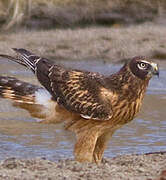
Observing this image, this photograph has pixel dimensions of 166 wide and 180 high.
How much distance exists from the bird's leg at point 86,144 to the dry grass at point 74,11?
724 centimetres

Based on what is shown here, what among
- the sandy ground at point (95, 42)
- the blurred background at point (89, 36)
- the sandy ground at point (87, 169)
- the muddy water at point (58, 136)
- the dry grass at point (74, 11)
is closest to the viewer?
the sandy ground at point (87, 169)

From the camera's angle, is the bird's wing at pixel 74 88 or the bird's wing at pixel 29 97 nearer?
the bird's wing at pixel 74 88

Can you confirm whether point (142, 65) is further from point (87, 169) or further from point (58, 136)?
point (58, 136)

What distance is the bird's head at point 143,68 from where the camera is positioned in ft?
24.4

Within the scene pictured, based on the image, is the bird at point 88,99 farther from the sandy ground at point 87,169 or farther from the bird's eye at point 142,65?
the sandy ground at point 87,169

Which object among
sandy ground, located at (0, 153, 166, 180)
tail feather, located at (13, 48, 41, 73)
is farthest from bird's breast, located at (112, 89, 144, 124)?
tail feather, located at (13, 48, 41, 73)

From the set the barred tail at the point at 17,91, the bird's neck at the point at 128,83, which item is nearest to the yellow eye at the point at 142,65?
the bird's neck at the point at 128,83

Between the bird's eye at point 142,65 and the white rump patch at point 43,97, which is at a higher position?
the bird's eye at point 142,65

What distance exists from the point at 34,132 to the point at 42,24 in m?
6.35

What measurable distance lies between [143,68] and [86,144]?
2.88 feet

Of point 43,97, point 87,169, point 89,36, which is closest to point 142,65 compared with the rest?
point 43,97

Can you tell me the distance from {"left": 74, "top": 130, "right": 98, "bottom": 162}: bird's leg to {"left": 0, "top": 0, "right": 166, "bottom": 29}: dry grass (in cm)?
724

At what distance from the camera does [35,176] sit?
6395 millimetres

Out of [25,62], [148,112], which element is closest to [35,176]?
[25,62]
